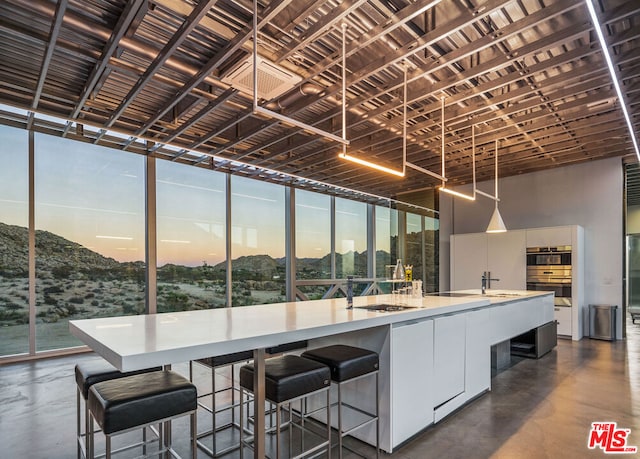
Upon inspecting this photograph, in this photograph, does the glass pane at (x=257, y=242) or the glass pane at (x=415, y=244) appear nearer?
the glass pane at (x=257, y=242)

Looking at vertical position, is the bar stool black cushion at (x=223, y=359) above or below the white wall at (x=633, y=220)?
below

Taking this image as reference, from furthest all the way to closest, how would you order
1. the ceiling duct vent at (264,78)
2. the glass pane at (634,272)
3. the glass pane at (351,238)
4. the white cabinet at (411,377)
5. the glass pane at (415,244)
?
1. the glass pane at (634,272)
2. the glass pane at (351,238)
3. the glass pane at (415,244)
4. the ceiling duct vent at (264,78)
5. the white cabinet at (411,377)

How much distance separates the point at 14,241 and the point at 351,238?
6.64 metres

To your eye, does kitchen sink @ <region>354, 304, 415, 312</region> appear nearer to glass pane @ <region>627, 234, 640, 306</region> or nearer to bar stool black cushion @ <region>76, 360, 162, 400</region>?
bar stool black cushion @ <region>76, 360, 162, 400</region>

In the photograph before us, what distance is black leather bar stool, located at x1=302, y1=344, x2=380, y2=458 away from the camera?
7.21 ft

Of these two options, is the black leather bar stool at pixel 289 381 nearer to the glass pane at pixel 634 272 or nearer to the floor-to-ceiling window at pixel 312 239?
the floor-to-ceiling window at pixel 312 239

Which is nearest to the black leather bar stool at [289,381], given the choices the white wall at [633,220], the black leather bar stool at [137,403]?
the black leather bar stool at [137,403]

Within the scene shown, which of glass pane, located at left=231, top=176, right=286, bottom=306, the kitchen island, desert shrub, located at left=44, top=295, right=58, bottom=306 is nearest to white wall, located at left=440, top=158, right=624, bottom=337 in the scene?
the kitchen island

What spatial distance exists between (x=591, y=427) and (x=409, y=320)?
1.70 meters

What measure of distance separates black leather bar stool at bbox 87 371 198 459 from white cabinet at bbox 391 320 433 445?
1339 mm

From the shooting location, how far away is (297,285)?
7781 mm

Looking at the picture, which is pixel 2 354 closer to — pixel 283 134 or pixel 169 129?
pixel 169 129

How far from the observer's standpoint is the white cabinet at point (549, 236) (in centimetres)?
624

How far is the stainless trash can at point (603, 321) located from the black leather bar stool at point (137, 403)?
7.01 metres
